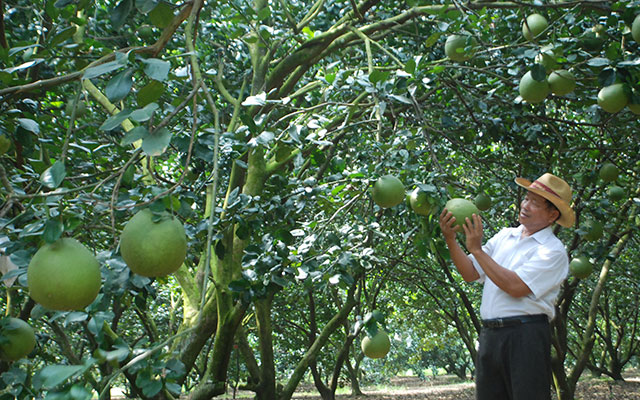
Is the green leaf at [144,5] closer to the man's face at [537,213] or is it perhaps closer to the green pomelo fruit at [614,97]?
the green pomelo fruit at [614,97]

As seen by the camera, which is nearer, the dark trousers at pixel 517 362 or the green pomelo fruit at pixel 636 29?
the green pomelo fruit at pixel 636 29

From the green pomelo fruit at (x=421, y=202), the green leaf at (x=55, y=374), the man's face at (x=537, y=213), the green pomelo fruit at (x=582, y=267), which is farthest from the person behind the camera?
the green pomelo fruit at (x=582, y=267)

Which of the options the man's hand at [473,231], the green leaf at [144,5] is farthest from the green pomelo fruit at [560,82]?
the green leaf at [144,5]

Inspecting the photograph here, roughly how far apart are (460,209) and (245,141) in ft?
4.15

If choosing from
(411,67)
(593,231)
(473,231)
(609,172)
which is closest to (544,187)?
(473,231)

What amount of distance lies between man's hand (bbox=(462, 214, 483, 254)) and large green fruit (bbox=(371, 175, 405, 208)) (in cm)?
35

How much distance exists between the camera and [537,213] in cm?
320

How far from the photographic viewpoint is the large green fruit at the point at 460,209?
7.80 feet

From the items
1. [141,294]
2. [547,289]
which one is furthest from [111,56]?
[547,289]

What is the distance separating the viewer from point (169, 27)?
153cm

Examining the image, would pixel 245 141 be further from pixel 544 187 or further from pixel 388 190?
pixel 544 187

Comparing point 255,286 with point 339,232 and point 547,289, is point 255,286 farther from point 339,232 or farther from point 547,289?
point 547,289

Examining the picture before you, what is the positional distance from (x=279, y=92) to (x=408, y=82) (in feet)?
6.59

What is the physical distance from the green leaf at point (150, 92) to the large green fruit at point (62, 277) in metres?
0.38
